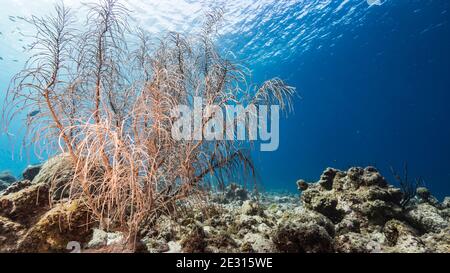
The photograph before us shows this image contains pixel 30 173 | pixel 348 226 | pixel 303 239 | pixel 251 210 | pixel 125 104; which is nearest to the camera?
pixel 303 239

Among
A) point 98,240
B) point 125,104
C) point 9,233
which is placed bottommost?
point 98,240

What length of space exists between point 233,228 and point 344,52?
37.3 metres

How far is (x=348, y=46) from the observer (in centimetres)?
3312

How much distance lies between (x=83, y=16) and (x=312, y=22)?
20722 mm

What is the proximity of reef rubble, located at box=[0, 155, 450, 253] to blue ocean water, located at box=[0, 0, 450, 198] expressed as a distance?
906mm

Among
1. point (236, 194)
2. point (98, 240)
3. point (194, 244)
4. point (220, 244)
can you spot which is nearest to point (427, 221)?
point (220, 244)

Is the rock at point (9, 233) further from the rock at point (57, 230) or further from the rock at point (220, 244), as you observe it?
the rock at point (220, 244)

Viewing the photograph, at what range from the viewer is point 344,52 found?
35.2 metres

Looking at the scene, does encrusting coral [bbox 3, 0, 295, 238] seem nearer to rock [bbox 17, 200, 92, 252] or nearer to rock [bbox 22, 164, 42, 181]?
rock [bbox 17, 200, 92, 252]

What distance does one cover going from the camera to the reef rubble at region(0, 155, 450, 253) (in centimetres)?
347

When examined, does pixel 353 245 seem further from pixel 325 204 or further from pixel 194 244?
Answer: pixel 194 244

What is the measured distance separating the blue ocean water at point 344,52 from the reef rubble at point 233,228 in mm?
906

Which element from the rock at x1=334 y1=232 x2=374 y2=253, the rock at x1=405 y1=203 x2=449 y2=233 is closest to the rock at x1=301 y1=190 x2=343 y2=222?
the rock at x1=405 y1=203 x2=449 y2=233
